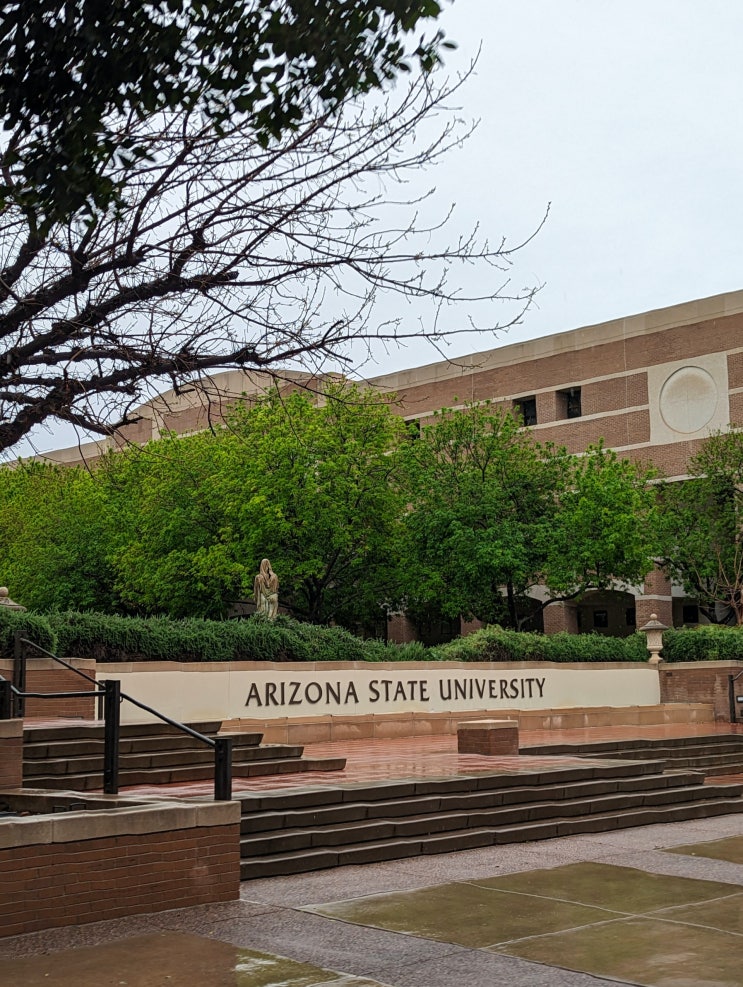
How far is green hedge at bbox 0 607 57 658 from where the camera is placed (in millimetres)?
Answer: 16422

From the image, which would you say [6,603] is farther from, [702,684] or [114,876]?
[702,684]

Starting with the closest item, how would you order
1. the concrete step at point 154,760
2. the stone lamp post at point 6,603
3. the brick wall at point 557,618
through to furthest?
the concrete step at point 154,760 < the stone lamp post at point 6,603 < the brick wall at point 557,618

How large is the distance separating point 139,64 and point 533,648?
21699 millimetres

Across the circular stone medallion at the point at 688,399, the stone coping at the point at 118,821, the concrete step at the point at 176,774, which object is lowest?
the concrete step at the point at 176,774

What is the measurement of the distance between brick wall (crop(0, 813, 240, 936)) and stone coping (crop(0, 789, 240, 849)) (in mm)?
43

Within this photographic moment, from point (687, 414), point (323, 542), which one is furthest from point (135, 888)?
point (687, 414)

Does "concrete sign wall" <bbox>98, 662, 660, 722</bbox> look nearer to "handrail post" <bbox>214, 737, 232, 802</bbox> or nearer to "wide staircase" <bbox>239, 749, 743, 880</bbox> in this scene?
"wide staircase" <bbox>239, 749, 743, 880</bbox>

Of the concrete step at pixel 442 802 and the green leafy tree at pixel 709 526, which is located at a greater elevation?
the green leafy tree at pixel 709 526

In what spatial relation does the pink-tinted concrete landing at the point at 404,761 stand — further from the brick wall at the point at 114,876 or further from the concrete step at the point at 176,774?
the brick wall at the point at 114,876

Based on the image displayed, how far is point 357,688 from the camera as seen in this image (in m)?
21.2

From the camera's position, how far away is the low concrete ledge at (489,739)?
54.3 feet

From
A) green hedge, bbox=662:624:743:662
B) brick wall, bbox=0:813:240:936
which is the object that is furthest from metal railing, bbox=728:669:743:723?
brick wall, bbox=0:813:240:936

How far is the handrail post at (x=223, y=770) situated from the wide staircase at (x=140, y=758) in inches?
147

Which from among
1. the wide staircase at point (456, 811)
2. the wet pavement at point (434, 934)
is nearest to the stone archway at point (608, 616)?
the wide staircase at point (456, 811)
